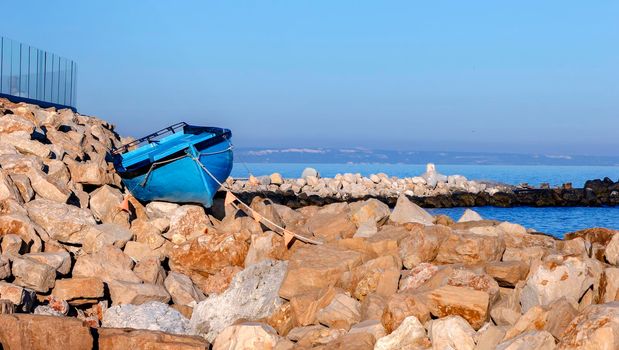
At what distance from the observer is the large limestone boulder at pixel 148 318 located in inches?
476

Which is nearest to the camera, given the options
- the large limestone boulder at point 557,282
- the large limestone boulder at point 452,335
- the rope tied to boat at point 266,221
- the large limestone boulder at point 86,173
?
the large limestone boulder at point 452,335

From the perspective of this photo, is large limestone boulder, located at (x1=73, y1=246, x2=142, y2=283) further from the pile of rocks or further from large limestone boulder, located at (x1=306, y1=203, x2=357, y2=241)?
the pile of rocks

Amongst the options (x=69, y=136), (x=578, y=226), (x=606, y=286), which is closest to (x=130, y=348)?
(x=606, y=286)

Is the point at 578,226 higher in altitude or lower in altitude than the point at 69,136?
lower

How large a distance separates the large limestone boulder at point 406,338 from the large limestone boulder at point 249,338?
4.83ft

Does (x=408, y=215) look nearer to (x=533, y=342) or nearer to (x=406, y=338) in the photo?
(x=406, y=338)

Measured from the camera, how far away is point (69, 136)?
63.1 feet

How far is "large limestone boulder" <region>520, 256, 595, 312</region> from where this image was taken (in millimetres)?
11312

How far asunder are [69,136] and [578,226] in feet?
81.2

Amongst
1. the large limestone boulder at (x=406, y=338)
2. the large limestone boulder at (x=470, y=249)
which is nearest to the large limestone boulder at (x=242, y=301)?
the large limestone boulder at (x=470, y=249)

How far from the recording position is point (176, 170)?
1816 cm

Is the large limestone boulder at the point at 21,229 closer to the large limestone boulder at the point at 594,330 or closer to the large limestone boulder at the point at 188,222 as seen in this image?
the large limestone boulder at the point at 188,222

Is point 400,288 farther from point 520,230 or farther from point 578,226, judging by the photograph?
point 578,226

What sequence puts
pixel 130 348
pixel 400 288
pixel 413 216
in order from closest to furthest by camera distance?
pixel 130 348, pixel 400 288, pixel 413 216
